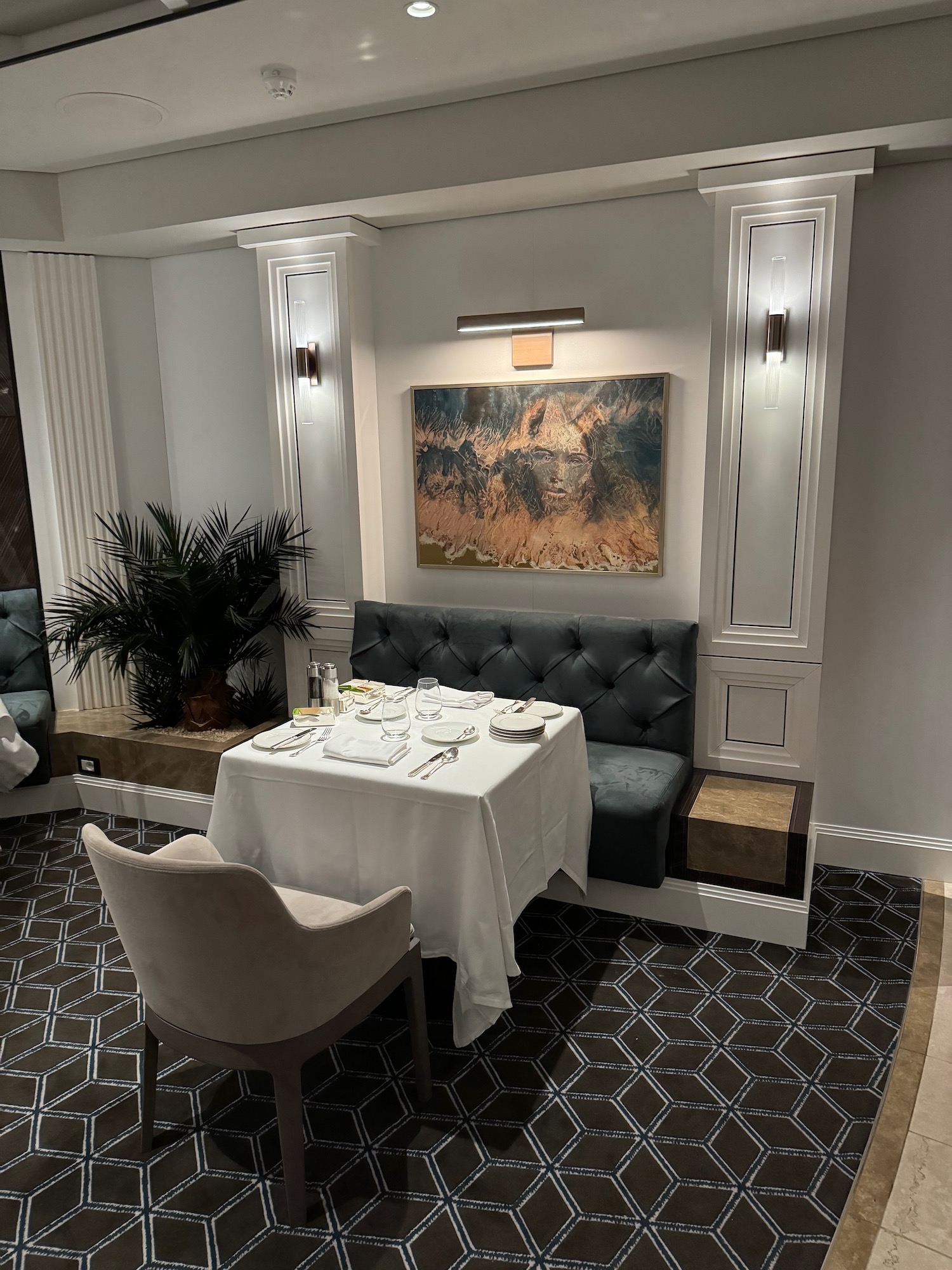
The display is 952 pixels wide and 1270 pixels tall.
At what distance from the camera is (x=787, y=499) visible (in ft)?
10.6

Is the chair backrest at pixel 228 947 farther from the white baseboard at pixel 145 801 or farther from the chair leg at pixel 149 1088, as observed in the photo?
the white baseboard at pixel 145 801

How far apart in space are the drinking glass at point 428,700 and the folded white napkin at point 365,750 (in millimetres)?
231

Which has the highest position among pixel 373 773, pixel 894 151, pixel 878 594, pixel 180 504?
pixel 894 151

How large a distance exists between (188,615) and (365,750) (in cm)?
167


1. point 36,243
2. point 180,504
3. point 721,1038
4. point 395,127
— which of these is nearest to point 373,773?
point 721,1038

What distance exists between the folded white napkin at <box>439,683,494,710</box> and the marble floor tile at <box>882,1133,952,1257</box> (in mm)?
1666

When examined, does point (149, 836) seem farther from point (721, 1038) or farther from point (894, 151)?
point (894, 151)

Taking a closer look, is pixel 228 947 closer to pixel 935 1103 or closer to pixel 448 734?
pixel 448 734

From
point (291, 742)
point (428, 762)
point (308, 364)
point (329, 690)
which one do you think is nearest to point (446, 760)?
point (428, 762)

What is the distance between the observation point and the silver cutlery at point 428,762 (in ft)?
7.78

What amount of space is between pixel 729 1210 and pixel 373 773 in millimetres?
1310

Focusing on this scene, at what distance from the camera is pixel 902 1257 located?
184 centimetres

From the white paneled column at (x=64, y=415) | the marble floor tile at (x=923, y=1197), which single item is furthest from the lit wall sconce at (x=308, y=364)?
the marble floor tile at (x=923, y=1197)

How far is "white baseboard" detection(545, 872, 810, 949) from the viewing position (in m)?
2.93
